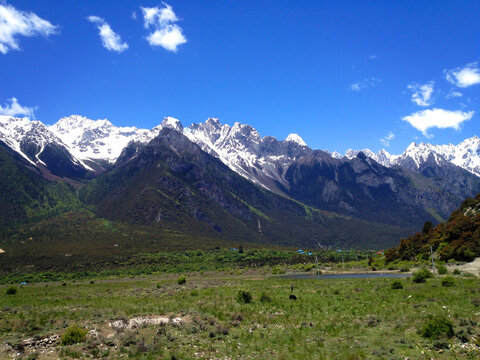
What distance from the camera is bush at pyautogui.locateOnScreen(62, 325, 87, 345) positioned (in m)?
24.9

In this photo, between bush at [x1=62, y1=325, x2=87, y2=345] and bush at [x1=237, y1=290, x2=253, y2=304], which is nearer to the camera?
bush at [x1=62, y1=325, x2=87, y2=345]

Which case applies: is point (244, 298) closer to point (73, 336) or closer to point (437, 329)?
point (73, 336)

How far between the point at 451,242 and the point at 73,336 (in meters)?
87.7

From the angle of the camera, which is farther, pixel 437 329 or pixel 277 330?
pixel 277 330

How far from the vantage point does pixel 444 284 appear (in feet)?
148

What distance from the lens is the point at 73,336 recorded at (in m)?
25.2

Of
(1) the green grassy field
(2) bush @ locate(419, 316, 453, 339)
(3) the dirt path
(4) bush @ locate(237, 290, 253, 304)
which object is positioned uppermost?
(2) bush @ locate(419, 316, 453, 339)

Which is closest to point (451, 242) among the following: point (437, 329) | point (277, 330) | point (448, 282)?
point (448, 282)

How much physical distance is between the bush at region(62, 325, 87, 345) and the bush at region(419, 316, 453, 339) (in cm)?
2428

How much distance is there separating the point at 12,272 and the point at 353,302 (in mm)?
139768

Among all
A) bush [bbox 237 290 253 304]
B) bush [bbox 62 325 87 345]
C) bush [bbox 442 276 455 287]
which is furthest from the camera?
bush [bbox 442 276 455 287]

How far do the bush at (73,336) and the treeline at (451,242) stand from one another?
248 ft

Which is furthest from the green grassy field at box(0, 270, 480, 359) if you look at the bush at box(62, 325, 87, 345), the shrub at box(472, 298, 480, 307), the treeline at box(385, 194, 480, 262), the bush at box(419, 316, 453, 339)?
the treeline at box(385, 194, 480, 262)

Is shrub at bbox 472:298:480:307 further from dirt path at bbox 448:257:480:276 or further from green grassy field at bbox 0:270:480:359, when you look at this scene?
dirt path at bbox 448:257:480:276
